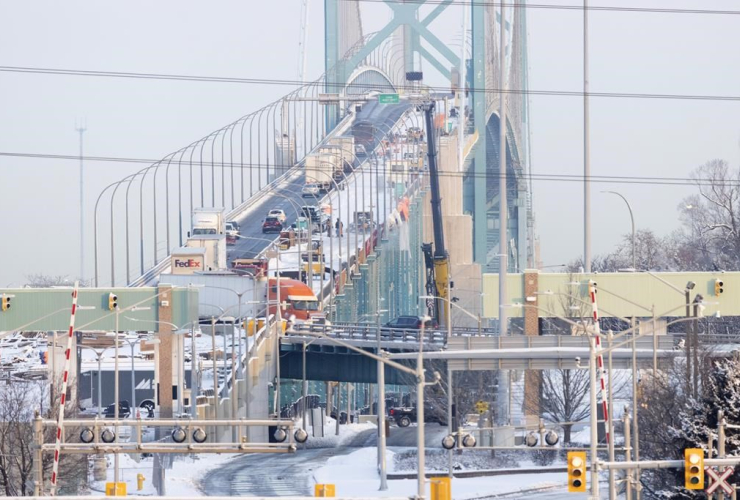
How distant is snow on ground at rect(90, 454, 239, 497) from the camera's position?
2125 inches

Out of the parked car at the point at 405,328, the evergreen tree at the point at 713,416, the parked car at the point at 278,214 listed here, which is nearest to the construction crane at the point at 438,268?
the parked car at the point at 405,328

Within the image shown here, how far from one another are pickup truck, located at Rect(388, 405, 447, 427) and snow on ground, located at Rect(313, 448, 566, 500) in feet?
35.3

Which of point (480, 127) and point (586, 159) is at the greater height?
point (480, 127)

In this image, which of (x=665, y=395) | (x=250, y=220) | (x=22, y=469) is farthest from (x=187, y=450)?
(x=250, y=220)

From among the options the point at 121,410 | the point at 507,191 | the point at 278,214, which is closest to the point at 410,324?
the point at 121,410

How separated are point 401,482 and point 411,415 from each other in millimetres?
18650

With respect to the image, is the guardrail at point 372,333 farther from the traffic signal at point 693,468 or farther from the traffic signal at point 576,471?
the traffic signal at point 693,468

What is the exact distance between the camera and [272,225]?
354ft

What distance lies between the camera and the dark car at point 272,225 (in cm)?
10775

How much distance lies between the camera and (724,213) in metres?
112

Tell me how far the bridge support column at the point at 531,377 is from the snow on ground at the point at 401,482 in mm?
8936

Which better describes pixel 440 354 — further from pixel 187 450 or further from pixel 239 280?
pixel 239 280

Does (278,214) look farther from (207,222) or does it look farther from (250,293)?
(250,293)

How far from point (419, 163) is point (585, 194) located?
7920cm
